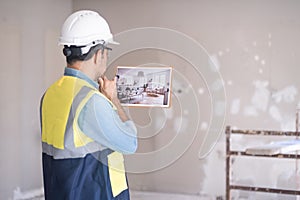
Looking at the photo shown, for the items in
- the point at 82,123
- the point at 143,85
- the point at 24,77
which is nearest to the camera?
the point at 82,123

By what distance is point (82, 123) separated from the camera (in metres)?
1.30

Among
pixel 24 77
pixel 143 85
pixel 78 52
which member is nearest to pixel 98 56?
pixel 78 52

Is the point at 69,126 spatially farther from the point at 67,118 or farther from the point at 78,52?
the point at 78,52

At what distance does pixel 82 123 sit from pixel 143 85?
4.04ft

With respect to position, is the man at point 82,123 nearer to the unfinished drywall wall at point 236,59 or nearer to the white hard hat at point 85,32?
the white hard hat at point 85,32

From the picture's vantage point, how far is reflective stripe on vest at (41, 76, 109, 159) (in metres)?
1.32

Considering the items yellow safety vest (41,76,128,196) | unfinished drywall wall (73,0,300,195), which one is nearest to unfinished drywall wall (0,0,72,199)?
unfinished drywall wall (73,0,300,195)

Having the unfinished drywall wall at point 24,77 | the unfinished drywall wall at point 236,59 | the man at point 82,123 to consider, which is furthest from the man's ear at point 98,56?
the unfinished drywall wall at point 24,77

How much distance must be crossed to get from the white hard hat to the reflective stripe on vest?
116mm

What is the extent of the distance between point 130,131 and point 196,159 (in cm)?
311

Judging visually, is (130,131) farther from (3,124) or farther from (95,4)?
(95,4)

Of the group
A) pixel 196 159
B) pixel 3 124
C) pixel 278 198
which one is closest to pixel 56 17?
pixel 3 124

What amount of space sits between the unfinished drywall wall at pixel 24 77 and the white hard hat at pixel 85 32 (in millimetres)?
2630

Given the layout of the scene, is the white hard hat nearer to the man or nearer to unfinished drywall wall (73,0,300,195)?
the man
